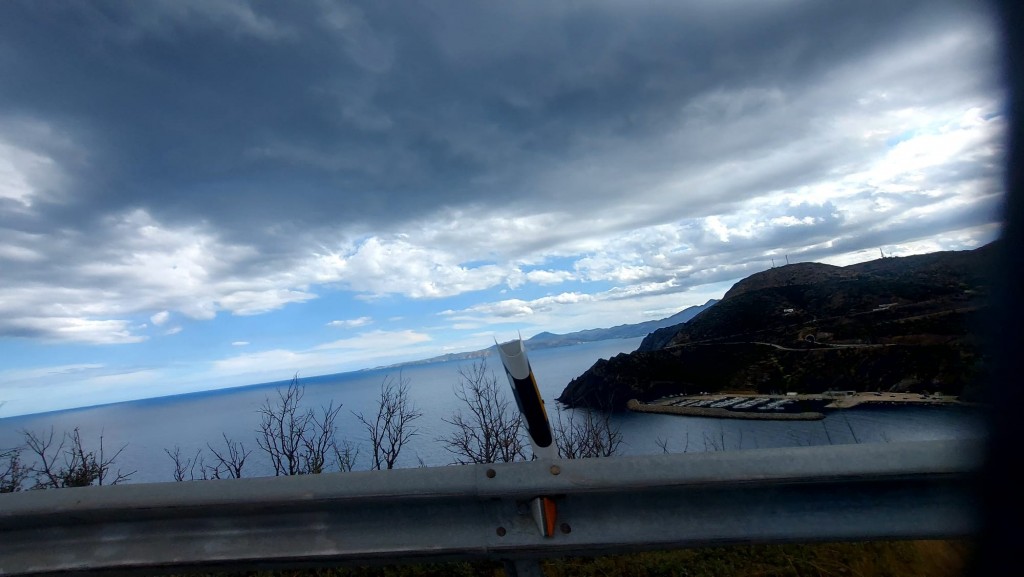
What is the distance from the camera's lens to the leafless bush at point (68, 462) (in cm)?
987

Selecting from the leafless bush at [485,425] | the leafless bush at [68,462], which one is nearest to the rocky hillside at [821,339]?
the leafless bush at [485,425]

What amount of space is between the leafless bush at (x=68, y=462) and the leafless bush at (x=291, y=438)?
110 inches

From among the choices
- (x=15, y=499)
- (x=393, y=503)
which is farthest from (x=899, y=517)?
(x=15, y=499)

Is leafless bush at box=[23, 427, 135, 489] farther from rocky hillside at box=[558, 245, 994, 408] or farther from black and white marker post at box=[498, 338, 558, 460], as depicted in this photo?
rocky hillside at box=[558, 245, 994, 408]

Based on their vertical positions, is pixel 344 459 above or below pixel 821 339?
below

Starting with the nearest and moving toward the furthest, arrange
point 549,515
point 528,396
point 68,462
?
1. point 549,515
2. point 528,396
3. point 68,462

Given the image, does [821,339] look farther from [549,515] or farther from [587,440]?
[549,515]

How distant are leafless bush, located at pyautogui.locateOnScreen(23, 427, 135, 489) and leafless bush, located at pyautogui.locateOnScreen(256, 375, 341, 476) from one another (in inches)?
110

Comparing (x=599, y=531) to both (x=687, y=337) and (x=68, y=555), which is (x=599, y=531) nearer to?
(x=68, y=555)

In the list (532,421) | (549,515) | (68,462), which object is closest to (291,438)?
(68,462)

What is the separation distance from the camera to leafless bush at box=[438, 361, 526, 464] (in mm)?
10078

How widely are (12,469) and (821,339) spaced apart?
16.5 metres

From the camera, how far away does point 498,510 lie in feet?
8.43

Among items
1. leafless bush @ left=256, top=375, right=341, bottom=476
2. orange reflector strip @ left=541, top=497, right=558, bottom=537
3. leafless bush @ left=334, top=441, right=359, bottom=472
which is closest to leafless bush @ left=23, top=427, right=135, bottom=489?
leafless bush @ left=256, top=375, right=341, bottom=476
